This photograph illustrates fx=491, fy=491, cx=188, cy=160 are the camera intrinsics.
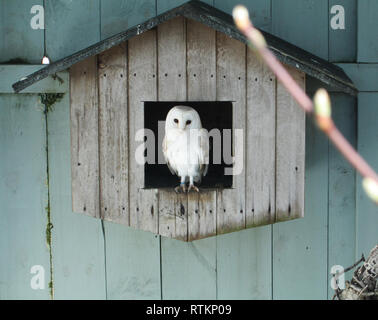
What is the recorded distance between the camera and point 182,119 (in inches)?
41.5

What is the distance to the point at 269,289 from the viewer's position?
1.31 metres

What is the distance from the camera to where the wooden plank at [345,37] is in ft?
4.11

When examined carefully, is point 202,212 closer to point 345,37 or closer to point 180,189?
point 180,189

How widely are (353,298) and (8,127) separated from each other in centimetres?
93

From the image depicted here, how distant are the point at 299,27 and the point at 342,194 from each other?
44cm

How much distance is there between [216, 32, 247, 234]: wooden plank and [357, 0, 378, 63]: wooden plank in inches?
15.3

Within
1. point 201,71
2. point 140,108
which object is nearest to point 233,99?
point 201,71

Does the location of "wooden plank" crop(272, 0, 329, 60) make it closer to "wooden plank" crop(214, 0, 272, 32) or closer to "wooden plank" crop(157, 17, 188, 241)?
"wooden plank" crop(214, 0, 272, 32)

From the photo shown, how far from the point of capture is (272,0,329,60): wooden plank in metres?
1.25

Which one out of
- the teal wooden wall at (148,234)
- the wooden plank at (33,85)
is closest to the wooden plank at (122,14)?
the teal wooden wall at (148,234)

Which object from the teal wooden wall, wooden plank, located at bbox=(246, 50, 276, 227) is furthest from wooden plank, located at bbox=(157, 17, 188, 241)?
the teal wooden wall

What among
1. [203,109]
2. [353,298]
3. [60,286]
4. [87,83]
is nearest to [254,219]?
[353,298]

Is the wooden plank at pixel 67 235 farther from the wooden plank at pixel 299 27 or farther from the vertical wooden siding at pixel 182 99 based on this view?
the wooden plank at pixel 299 27

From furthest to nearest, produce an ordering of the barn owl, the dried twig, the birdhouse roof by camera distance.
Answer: the dried twig, the barn owl, the birdhouse roof
